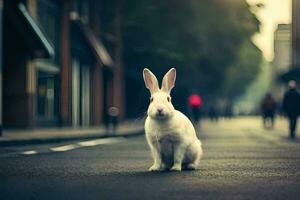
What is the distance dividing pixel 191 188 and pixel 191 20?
1341 inches

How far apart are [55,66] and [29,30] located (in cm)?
473

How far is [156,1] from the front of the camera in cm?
4038

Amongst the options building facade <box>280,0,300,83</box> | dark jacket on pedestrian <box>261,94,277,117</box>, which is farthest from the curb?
building facade <box>280,0,300,83</box>

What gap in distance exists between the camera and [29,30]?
25734 millimetres

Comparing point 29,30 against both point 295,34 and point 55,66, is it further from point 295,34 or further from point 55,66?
point 295,34

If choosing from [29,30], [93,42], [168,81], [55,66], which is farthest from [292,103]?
[168,81]

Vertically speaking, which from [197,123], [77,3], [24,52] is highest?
[77,3]

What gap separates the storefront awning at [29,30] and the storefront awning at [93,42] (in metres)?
6.50

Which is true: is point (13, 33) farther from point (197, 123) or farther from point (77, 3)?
point (197, 123)

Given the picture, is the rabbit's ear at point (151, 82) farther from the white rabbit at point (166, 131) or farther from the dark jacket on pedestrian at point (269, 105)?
the dark jacket on pedestrian at point (269, 105)

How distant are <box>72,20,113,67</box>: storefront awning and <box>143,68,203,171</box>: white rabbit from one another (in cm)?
2303

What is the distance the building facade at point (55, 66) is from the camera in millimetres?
26156

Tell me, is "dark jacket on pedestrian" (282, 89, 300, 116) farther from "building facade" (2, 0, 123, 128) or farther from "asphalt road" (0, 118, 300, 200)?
"asphalt road" (0, 118, 300, 200)

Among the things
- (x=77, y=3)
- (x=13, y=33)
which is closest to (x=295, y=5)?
(x=77, y=3)
